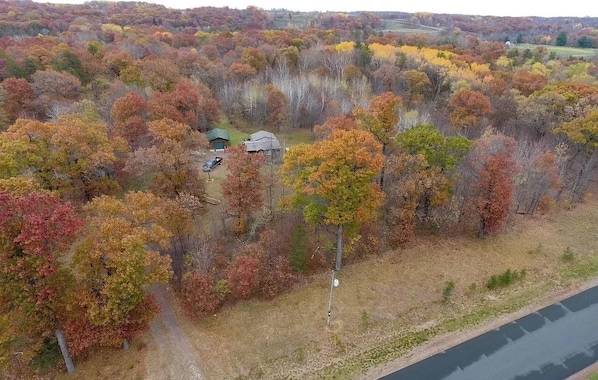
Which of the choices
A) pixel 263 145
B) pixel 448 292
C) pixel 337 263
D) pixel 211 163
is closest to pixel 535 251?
pixel 448 292

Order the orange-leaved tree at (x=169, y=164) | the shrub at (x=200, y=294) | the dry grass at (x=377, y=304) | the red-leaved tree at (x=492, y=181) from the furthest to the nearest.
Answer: the orange-leaved tree at (x=169, y=164) < the red-leaved tree at (x=492, y=181) < the shrub at (x=200, y=294) < the dry grass at (x=377, y=304)

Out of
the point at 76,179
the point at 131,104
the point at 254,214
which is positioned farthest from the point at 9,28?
the point at 254,214

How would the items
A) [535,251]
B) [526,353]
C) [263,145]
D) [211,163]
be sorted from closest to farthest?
[526,353]
[535,251]
[211,163]
[263,145]

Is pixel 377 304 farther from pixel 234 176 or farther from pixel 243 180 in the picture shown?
pixel 234 176

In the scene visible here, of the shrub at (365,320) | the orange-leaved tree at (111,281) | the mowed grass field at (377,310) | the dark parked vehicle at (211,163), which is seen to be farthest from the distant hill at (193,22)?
the shrub at (365,320)

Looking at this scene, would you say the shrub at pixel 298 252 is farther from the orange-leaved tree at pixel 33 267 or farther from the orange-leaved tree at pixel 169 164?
the orange-leaved tree at pixel 33 267

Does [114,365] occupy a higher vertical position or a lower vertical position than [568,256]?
lower

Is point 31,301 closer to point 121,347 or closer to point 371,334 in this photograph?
point 121,347
